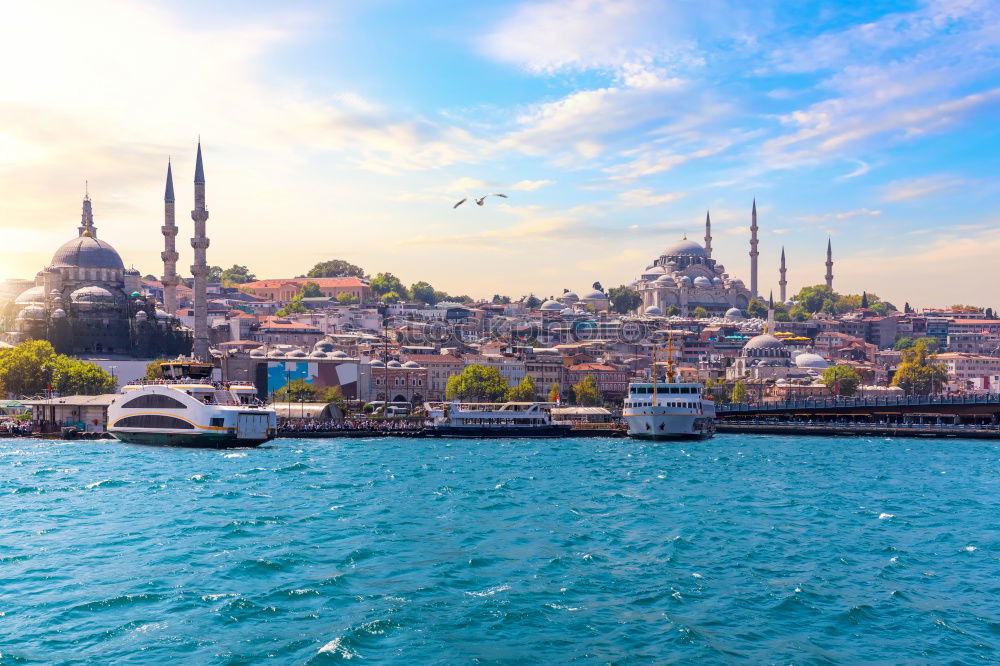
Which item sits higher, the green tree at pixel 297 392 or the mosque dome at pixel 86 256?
the mosque dome at pixel 86 256

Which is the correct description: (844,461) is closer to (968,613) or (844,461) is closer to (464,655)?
(968,613)

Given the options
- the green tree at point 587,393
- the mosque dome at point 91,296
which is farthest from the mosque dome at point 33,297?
the green tree at point 587,393

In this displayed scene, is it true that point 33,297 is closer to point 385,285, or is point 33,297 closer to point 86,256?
point 86,256

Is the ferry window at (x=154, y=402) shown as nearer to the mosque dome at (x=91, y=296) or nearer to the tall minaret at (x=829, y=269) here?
the mosque dome at (x=91, y=296)

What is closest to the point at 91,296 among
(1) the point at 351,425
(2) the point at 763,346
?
(1) the point at 351,425

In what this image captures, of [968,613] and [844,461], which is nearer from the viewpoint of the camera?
[968,613]

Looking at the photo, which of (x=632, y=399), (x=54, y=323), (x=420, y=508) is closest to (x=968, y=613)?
(x=420, y=508)
